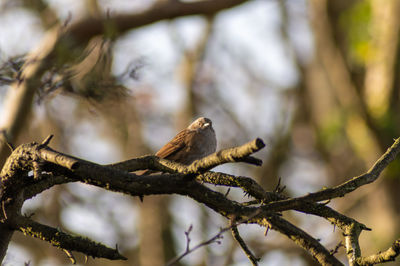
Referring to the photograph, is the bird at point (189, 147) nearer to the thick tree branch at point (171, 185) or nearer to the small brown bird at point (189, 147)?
the small brown bird at point (189, 147)

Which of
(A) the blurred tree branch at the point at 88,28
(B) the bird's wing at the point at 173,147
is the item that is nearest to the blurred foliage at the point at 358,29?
(A) the blurred tree branch at the point at 88,28

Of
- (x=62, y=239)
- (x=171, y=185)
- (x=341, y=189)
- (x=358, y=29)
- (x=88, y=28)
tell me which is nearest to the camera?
(x=171, y=185)

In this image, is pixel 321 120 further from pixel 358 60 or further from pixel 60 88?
pixel 60 88

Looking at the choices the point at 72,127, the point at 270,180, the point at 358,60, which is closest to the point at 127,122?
the point at 72,127

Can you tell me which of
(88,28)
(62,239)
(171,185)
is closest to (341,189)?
(171,185)

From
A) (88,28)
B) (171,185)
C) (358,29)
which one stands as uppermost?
(358,29)

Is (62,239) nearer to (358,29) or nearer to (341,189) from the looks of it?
(341,189)

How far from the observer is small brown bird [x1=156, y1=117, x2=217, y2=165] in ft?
21.6

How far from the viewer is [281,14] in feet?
52.1

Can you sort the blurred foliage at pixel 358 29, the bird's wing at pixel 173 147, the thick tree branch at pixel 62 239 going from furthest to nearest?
the blurred foliage at pixel 358 29 < the bird's wing at pixel 173 147 < the thick tree branch at pixel 62 239

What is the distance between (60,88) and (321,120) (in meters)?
9.82

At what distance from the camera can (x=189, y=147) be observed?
6.60 m

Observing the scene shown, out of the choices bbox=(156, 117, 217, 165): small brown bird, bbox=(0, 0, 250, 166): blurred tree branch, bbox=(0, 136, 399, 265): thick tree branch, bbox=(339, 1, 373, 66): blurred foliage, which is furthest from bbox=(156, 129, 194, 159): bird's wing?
bbox=(339, 1, 373, 66): blurred foliage

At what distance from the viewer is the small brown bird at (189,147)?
6570 millimetres
